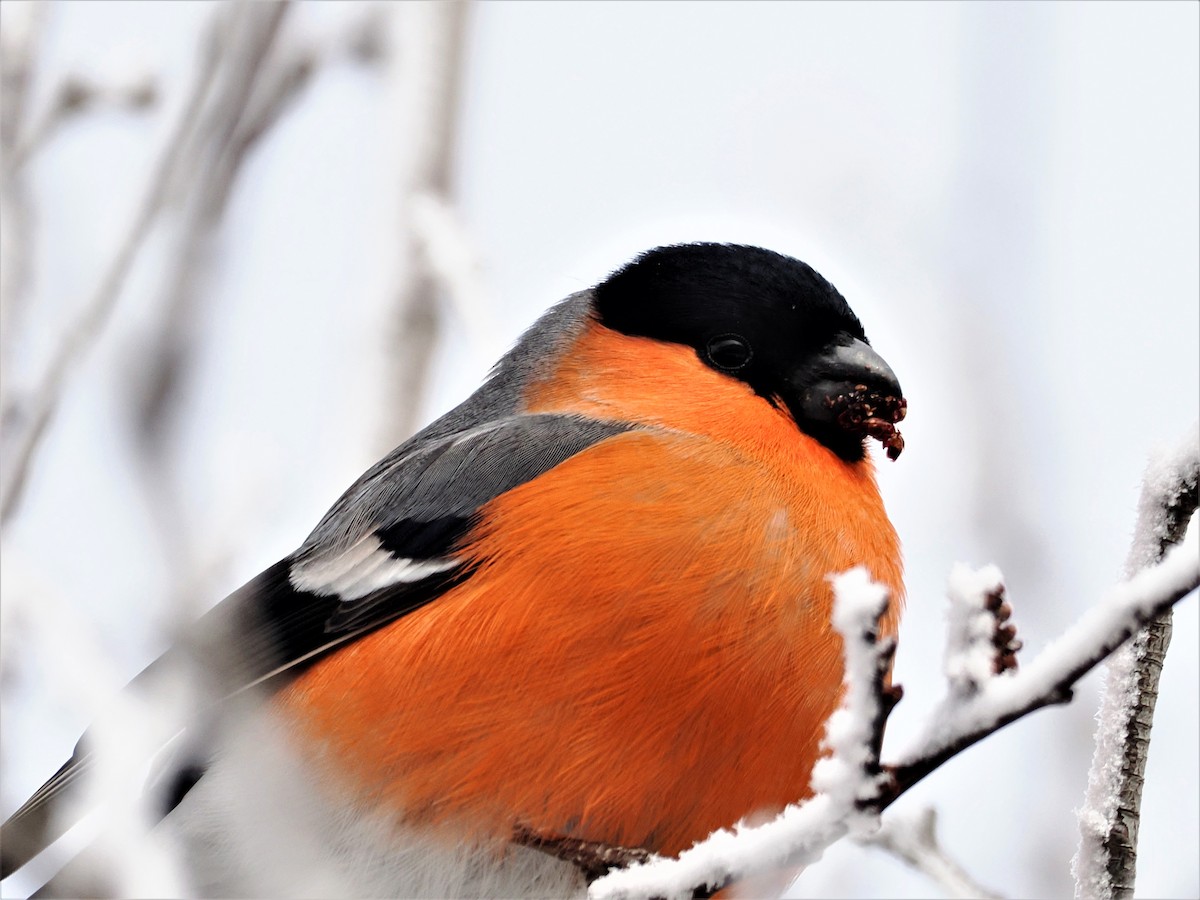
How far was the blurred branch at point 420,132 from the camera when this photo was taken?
4328 mm

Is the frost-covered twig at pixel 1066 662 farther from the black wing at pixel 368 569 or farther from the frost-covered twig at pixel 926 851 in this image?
the black wing at pixel 368 569

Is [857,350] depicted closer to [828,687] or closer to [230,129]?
[828,687]

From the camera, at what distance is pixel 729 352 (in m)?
3.91

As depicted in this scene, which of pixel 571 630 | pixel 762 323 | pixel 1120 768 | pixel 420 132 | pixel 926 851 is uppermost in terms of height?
pixel 420 132

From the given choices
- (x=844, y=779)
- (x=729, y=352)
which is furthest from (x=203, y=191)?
(x=844, y=779)

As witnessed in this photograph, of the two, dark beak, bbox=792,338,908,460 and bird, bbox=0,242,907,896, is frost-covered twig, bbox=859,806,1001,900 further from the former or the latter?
dark beak, bbox=792,338,908,460

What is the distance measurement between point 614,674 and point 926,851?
89cm

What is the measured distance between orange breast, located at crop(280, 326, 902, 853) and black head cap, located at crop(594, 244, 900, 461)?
0.50 metres

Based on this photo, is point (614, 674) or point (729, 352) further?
point (729, 352)

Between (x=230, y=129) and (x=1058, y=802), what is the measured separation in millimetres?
3156

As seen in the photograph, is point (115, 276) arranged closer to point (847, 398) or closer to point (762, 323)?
point (762, 323)

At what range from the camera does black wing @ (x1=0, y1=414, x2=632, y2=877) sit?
3.45m

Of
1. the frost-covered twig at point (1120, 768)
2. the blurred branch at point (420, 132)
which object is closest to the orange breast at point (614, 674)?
the frost-covered twig at point (1120, 768)

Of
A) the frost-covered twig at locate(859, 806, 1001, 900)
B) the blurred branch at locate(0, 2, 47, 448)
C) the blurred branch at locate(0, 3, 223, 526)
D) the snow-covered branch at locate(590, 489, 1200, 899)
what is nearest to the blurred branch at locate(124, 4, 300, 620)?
the blurred branch at locate(0, 3, 223, 526)
